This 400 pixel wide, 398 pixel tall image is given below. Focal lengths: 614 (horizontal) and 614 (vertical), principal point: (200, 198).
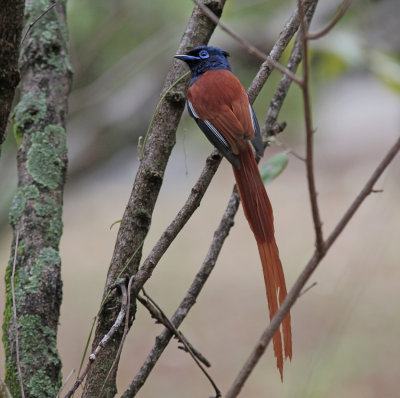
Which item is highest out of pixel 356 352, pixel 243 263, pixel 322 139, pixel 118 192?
pixel 118 192

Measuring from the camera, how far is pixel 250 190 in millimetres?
1370

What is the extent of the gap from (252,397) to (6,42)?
4037mm

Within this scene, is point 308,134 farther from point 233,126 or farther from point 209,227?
point 209,227

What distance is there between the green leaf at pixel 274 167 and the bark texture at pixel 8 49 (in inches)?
29.2

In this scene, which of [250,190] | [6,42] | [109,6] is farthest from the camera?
[109,6]

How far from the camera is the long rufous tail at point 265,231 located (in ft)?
3.72

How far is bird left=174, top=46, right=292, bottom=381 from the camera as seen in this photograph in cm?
132

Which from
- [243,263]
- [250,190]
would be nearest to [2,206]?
[243,263]

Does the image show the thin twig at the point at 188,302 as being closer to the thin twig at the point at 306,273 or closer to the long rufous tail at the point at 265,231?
the long rufous tail at the point at 265,231

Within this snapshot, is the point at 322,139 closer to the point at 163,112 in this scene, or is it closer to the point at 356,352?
the point at 356,352

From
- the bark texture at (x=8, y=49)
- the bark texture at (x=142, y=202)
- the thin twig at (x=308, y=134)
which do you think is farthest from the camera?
the bark texture at (x=142, y=202)

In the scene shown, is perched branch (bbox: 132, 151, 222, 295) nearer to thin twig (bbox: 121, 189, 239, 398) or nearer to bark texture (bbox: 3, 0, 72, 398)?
thin twig (bbox: 121, 189, 239, 398)

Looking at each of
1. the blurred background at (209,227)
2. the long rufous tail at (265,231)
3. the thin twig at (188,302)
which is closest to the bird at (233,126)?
the long rufous tail at (265,231)

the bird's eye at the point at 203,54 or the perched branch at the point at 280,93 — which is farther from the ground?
the bird's eye at the point at 203,54
